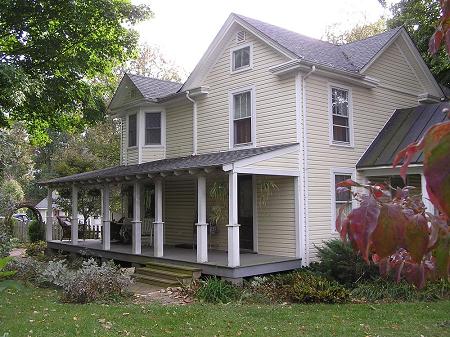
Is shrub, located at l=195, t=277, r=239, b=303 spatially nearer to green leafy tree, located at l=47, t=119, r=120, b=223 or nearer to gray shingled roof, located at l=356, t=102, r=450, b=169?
gray shingled roof, located at l=356, t=102, r=450, b=169

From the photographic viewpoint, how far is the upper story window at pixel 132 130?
59.6ft

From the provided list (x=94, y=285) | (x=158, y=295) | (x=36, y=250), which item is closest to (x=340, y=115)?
(x=158, y=295)

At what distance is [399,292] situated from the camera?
1051 centimetres

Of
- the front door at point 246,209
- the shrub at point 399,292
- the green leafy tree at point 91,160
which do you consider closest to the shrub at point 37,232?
the green leafy tree at point 91,160

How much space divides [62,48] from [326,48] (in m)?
9.10

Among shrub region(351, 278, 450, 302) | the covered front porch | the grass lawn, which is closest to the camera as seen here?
the grass lawn

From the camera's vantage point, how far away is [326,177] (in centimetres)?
1375

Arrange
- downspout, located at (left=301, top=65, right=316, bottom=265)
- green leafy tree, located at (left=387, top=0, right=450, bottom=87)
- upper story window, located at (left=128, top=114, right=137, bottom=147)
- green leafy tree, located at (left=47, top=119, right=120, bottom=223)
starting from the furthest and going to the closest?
green leafy tree, located at (left=47, top=119, right=120, bottom=223) → green leafy tree, located at (left=387, top=0, right=450, bottom=87) → upper story window, located at (left=128, top=114, right=137, bottom=147) → downspout, located at (left=301, top=65, right=316, bottom=265)

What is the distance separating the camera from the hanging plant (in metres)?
13.5

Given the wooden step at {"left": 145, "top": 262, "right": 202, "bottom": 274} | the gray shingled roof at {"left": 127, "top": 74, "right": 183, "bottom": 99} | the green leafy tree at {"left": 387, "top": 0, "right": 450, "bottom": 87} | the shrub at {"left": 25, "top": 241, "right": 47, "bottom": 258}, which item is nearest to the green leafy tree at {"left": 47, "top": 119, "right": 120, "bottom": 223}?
the shrub at {"left": 25, "top": 241, "right": 47, "bottom": 258}

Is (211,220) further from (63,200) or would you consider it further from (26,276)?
(63,200)

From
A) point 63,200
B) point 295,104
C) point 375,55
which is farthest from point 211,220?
point 63,200

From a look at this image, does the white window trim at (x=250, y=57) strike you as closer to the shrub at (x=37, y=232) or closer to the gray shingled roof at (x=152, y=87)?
the gray shingled roof at (x=152, y=87)

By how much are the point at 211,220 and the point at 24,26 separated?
9.13 meters
